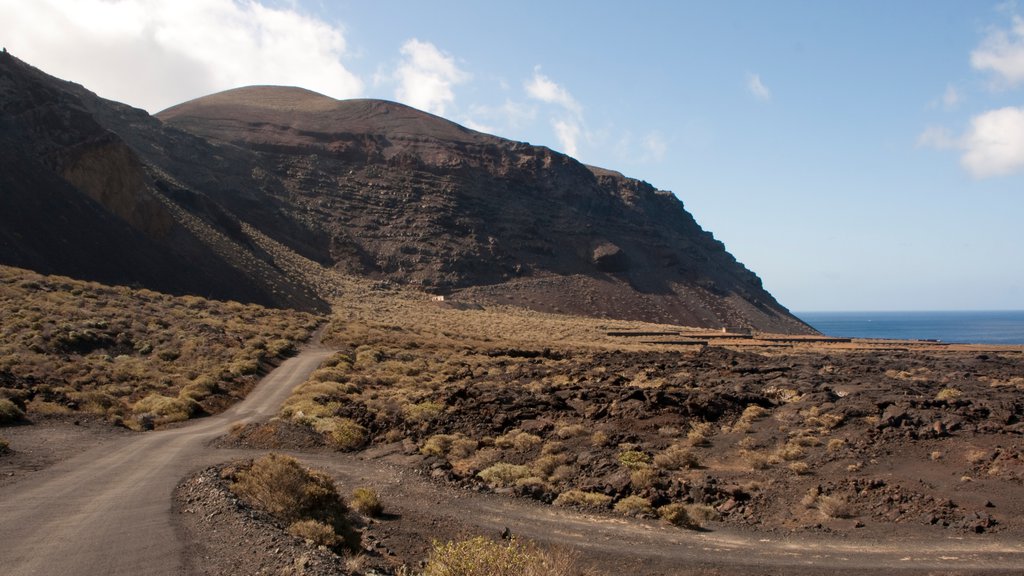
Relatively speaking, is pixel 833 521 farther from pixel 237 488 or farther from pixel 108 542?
pixel 108 542

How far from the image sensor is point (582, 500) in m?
13.9

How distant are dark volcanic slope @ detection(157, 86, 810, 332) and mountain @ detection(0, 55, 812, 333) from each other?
31 cm

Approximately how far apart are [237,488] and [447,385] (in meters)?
16.2

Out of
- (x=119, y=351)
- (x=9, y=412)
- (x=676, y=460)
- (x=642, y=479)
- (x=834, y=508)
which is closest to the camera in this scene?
(x=834, y=508)

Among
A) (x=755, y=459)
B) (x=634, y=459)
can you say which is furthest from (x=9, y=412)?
(x=755, y=459)

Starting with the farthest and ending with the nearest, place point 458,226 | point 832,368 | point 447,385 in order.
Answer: point 458,226
point 832,368
point 447,385

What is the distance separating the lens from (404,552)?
10.8 m

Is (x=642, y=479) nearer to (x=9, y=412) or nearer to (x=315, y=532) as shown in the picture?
(x=315, y=532)

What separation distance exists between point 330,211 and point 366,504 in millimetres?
90820

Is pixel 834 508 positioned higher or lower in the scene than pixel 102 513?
lower

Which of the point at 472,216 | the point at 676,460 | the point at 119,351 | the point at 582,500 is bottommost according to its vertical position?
the point at 582,500

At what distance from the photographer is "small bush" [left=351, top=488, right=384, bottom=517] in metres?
12.6

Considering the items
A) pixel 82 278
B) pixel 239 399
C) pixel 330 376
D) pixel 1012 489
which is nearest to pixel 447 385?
pixel 330 376

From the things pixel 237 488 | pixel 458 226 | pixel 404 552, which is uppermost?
pixel 458 226
